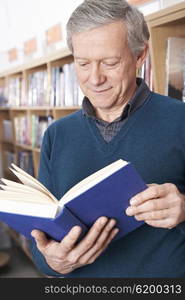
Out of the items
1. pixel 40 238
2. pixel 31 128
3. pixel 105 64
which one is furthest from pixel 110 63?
pixel 31 128

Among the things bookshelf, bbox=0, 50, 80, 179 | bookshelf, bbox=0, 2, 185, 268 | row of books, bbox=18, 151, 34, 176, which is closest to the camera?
bookshelf, bbox=0, 2, 185, 268

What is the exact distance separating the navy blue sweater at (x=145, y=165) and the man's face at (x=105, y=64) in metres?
0.09

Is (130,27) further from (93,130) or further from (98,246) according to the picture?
(98,246)

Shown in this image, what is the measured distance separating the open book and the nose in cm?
34

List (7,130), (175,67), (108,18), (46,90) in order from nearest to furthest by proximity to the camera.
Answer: (108,18) < (175,67) < (46,90) < (7,130)

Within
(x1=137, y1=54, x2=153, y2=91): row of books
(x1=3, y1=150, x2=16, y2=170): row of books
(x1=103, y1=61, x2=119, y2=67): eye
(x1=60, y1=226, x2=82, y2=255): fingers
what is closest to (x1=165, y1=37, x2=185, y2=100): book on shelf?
(x1=137, y1=54, x2=153, y2=91): row of books

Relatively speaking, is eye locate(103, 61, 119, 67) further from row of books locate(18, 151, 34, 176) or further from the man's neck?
row of books locate(18, 151, 34, 176)

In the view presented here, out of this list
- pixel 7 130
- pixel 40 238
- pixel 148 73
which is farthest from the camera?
pixel 7 130

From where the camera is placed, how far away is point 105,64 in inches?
47.2

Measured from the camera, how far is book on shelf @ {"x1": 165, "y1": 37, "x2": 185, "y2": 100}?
1.80 meters

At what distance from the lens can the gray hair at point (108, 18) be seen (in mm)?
1160

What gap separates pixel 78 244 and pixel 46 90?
8.38 feet

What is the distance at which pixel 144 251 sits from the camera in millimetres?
1201

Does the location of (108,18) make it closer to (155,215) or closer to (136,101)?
(136,101)
